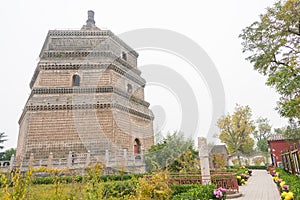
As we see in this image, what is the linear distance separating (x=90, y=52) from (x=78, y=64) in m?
1.52

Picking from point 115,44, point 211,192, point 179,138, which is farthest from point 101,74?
point 211,192

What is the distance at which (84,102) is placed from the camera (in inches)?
711

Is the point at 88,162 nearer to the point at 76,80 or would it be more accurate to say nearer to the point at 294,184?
the point at 76,80

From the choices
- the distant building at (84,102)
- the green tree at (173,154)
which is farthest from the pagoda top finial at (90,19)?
the green tree at (173,154)

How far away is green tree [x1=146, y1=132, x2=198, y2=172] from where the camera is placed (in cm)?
1433

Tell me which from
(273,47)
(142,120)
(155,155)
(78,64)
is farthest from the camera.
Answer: (142,120)

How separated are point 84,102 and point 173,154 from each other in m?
8.20

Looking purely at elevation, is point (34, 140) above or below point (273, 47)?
below

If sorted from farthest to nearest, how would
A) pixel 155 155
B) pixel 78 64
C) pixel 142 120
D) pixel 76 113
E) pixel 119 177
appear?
pixel 142 120
pixel 78 64
pixel 76 113
pixel 155 155
pixel 119 177

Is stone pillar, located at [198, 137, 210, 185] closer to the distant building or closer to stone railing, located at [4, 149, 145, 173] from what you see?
stone railing, located at [4, 149, 145, 173]

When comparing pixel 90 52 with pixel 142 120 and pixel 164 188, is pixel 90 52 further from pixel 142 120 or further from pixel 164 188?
pixel 164 188

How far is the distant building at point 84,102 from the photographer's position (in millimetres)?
16547

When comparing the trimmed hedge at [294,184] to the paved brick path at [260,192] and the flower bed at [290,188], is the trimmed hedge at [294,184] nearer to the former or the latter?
the flower bed at [290,188]

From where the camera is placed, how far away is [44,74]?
18.7 meters
